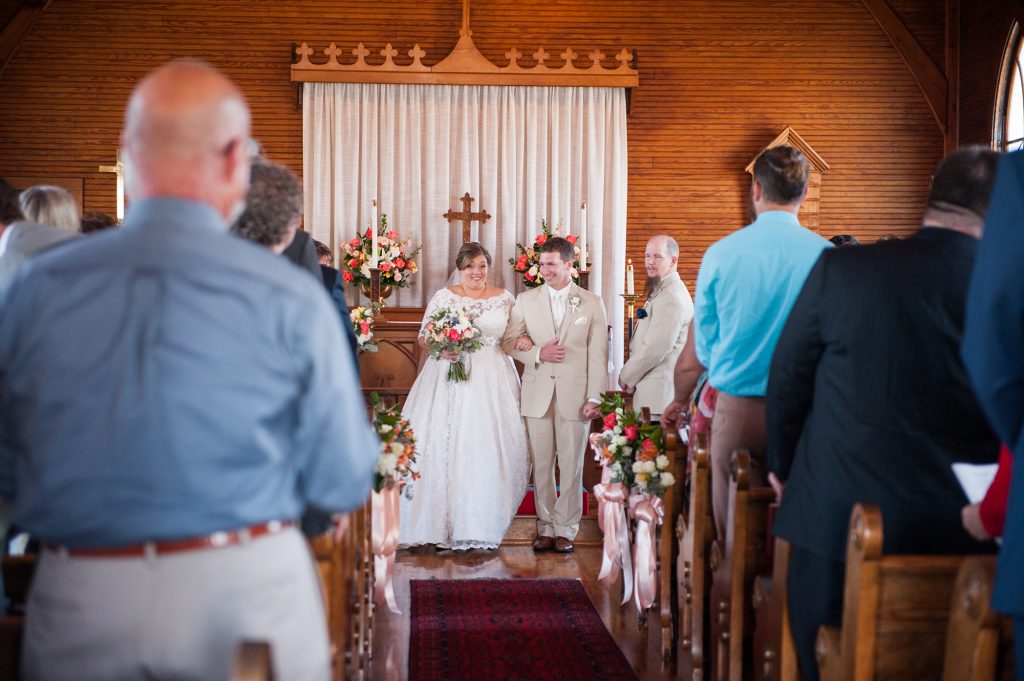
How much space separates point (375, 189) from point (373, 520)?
525 centimetres

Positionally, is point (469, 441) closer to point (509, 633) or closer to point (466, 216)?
point (509, 633)

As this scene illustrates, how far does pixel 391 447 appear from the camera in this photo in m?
4.45

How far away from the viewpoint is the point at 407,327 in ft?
25.9

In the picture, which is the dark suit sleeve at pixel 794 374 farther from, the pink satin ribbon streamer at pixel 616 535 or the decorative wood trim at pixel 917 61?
the decorative wood trim at pixel 917 61

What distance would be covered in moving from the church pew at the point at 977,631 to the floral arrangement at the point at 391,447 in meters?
2.74

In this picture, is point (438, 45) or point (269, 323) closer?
point (269, 323)

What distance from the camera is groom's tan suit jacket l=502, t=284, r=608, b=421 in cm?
668

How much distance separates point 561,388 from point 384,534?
213 cm

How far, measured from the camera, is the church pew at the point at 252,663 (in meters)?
1.32

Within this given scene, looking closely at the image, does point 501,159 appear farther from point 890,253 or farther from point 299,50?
point 890,253

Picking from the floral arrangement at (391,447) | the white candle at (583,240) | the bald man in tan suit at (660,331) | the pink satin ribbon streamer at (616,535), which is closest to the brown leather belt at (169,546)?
the floral arrangement at (391,447)

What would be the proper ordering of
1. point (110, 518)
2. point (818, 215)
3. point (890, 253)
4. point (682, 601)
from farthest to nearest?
point (818, 215), point (682, 601), point (890, 253), point (110, 518)

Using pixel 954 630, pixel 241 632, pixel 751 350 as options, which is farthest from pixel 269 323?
pixel 751 350

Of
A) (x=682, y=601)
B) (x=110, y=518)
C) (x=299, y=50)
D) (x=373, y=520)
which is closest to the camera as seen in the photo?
(x=110, y=518)
